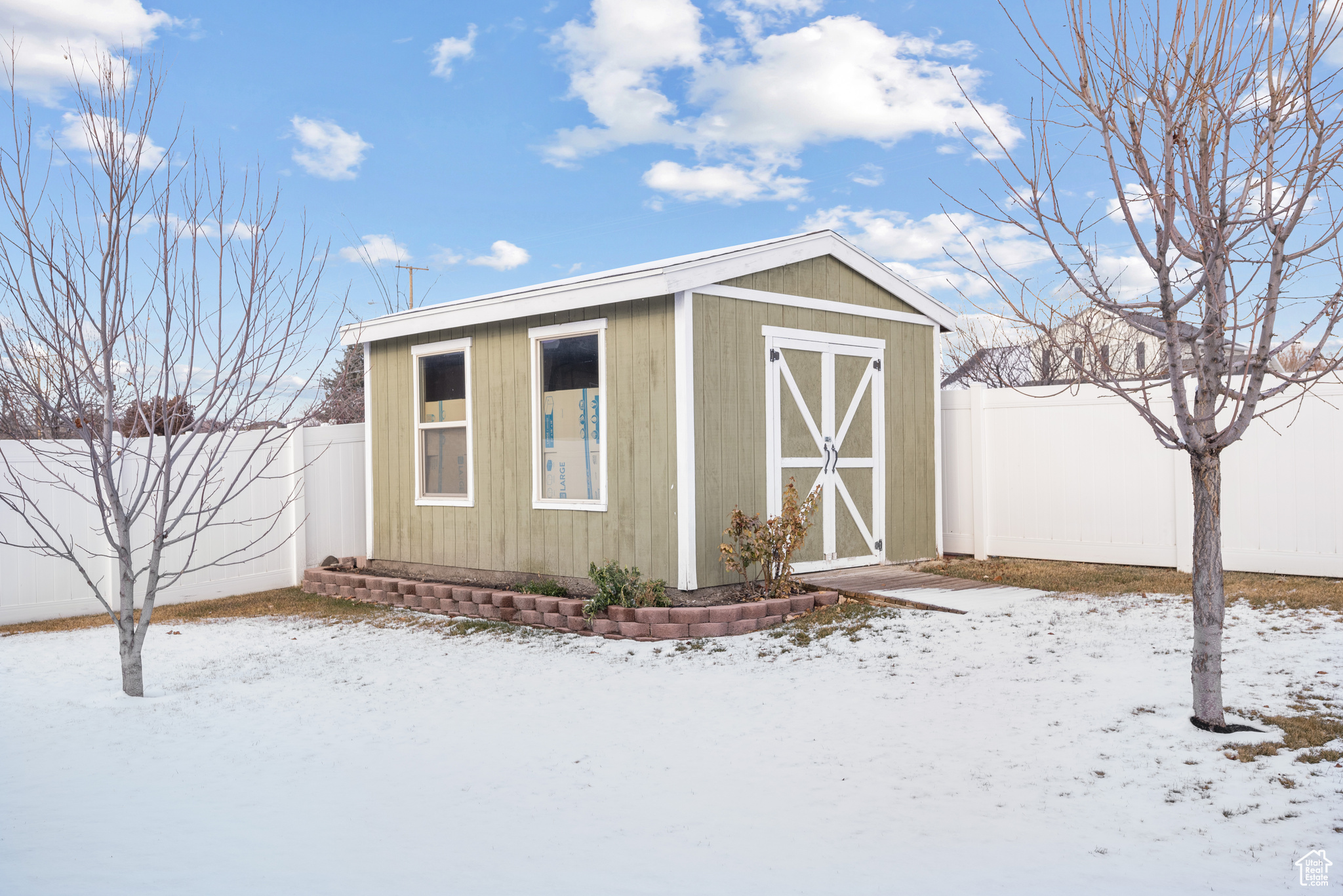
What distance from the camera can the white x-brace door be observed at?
8203 mm

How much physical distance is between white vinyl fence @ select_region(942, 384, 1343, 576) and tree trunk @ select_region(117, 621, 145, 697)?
6435mm

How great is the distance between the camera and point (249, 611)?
29.7ft

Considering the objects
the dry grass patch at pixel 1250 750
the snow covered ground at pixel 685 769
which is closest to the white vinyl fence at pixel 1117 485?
the snow covered ground at pixel 685 769

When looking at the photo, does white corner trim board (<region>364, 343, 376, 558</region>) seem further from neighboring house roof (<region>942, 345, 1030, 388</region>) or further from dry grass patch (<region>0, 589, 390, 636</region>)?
neighboring house roof (<region>942, 345, 1030, 388</region>)

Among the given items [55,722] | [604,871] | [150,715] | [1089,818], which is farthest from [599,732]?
[55,722]

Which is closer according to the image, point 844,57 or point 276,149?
point 276,149

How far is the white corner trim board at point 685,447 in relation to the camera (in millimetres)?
7371

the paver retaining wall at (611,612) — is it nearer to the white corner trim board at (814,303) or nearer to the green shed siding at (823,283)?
the white corner trim board at (814,303)

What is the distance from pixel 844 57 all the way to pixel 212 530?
28.1ft

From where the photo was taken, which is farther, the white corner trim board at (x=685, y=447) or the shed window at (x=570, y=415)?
the shed window at (x=570, y=415)

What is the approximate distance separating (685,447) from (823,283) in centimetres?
238

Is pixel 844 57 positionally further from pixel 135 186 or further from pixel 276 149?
pixel 135 186

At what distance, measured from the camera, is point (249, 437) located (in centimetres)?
998

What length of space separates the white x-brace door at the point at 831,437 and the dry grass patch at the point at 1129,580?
0.86 m
